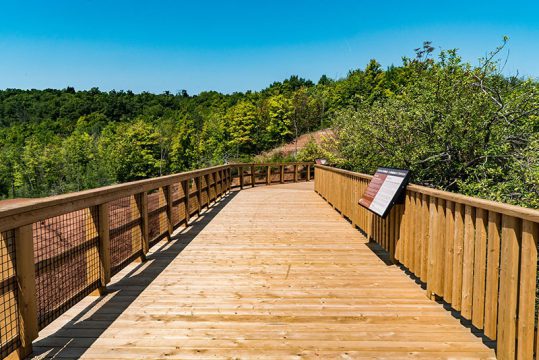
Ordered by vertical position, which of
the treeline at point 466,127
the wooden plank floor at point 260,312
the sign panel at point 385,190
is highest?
the treeline at point 466,127

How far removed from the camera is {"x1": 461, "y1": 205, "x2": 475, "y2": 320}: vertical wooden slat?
112 inches

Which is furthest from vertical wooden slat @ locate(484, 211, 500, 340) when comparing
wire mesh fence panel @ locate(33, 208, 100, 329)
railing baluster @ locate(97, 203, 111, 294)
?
railing baluster @ locate(97, 203, 111, 294)

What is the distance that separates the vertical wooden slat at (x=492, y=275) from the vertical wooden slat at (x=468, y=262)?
0.27 meters

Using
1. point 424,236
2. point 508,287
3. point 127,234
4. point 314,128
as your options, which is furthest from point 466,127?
point 314,128

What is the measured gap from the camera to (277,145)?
217 feet

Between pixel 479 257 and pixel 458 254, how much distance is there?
14.4 inches

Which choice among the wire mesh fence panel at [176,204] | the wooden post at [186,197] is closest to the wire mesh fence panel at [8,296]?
the wire mesh fence panel at [176,204]

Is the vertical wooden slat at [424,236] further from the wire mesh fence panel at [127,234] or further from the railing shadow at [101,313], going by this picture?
the wire mesh fence panel at [127,234]

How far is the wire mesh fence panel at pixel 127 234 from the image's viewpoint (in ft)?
14.5

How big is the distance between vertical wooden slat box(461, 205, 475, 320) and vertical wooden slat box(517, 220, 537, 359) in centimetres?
64

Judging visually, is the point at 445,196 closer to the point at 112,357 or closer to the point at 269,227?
the point at 112,357

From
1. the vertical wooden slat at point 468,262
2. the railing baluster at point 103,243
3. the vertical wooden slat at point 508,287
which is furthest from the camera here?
the railing baluster at point 103,243

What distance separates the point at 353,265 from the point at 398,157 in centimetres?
355

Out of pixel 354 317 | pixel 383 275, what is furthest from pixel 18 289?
pixel 383 275
